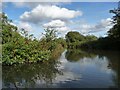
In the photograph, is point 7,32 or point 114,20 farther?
point 114,20

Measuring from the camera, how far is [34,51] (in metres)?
12.3

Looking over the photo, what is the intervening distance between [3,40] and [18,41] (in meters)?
1.22

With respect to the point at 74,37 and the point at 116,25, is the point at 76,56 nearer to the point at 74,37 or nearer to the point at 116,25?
the point at 116,25

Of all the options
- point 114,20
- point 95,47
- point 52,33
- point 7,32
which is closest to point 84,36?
point 95,47

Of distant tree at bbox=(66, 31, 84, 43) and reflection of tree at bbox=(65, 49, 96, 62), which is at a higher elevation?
distant tree at bbox=(66, 31, 84, 43)

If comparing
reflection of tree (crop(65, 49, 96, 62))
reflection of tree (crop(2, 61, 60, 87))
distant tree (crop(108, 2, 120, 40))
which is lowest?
reflection of tree (crop(2, 61, 60, 87))

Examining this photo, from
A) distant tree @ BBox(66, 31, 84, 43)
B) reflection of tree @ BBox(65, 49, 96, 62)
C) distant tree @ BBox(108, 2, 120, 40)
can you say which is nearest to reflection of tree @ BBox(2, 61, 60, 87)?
reflection of tree @ BBox(65, 49, 96, 62)

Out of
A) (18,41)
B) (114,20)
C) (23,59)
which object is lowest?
(23,59)

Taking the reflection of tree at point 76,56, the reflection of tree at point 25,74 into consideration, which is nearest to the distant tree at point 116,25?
the reflection of tree at point 76,56

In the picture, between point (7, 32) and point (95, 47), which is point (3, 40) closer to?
point (7, 32)

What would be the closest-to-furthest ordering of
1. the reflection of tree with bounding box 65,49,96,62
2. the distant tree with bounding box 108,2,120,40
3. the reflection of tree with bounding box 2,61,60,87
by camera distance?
1. the reflection of tree with bounding box 2,61,60,87
2. the reflection of tree with bounding box 65,49,96,62
3. the distant tree with bounding box 108,2,120,40

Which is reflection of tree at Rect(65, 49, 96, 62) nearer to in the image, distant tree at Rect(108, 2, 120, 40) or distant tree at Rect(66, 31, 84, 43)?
distant tree at Rect(108, 2, 120, 40)

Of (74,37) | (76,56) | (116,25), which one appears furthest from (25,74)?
(74,37)

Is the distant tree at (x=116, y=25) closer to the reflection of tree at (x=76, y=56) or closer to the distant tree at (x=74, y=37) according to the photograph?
the reflection of tree at (x=76, y=56)
